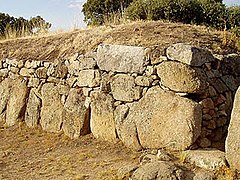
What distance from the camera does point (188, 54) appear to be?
20.2 feet

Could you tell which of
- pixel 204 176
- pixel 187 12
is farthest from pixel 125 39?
pixel 204 176

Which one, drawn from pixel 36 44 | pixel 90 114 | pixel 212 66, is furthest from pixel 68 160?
pixel 36 44

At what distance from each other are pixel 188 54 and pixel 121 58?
4.24 ft

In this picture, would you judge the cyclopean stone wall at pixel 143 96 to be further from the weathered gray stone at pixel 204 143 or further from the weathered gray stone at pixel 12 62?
the weathered gray stone at pixel 12 62

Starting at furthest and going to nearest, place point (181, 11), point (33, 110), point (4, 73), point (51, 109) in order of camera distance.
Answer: point (181, 11) → point (4, 73) → point (33, 110) → point (51, 109)

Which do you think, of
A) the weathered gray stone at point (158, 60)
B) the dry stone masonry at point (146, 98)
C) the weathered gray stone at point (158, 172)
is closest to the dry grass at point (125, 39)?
the weathered gray stone at point (158, 60)

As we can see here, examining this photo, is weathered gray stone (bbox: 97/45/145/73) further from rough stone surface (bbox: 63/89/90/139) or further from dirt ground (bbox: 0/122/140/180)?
dirt ground (bbox: 0/122/140/180)

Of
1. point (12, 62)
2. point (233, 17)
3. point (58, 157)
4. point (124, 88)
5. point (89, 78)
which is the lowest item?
point (58, 157)

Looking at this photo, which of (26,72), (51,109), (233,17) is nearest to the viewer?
(51,109)

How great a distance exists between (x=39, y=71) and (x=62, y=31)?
103 inches

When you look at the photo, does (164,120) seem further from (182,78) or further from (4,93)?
(4,93)

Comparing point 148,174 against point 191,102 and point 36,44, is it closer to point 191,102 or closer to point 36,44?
point 191,102

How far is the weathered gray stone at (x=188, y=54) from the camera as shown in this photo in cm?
615

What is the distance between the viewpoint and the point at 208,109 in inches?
247
